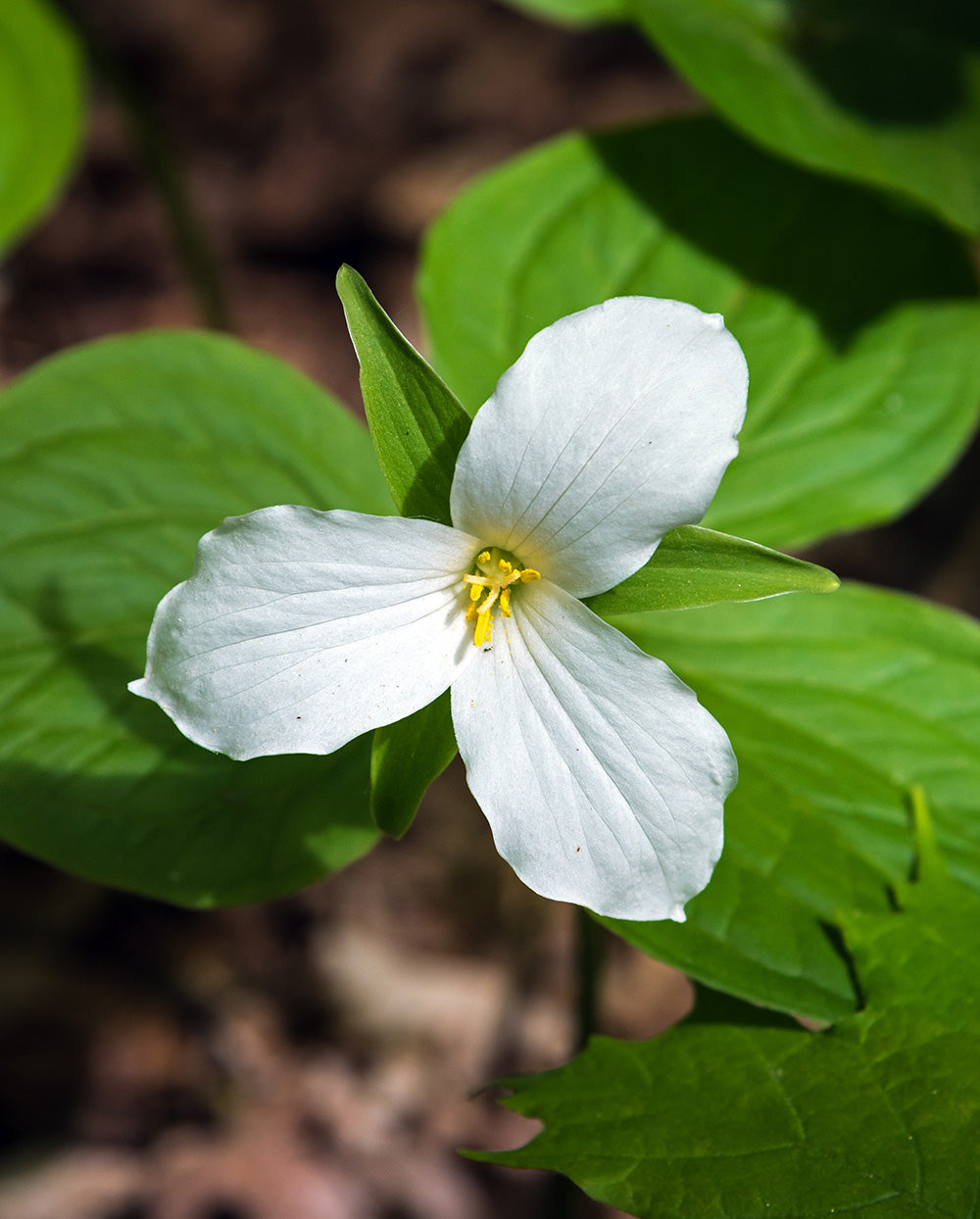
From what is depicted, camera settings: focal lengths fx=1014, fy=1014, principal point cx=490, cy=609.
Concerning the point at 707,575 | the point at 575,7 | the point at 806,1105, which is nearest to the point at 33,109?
the point at 575,7

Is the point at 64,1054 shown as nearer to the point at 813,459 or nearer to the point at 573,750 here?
the point at 573,750

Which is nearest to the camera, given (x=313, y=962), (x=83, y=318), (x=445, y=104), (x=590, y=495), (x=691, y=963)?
(x=590, y=495)

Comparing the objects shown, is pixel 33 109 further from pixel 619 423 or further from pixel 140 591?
Result: pixel 619 423

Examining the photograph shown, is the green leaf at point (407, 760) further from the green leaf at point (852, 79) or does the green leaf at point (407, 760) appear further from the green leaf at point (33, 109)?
the green leaf at point (33, 109)

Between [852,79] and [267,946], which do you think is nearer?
[852,79]

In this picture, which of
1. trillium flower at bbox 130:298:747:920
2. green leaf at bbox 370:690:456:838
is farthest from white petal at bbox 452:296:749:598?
green leaf at bbox 370:690:456:838

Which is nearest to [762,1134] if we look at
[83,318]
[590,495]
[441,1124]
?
[590,495]
